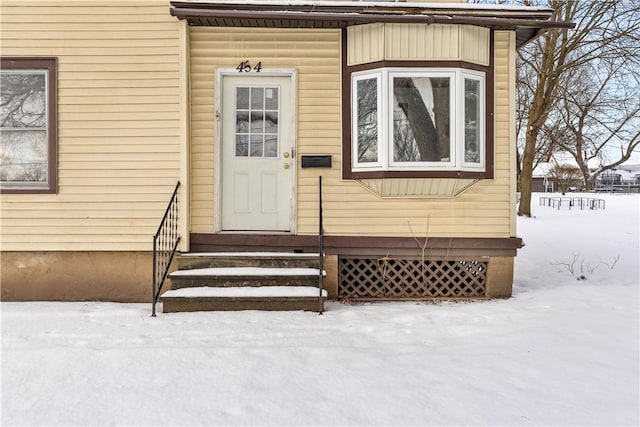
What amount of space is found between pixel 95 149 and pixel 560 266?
25.0 ft

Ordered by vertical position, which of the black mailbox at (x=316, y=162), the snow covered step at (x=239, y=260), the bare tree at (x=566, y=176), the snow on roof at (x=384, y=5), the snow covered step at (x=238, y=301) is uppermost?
the bare tree at (x=566, y=176)

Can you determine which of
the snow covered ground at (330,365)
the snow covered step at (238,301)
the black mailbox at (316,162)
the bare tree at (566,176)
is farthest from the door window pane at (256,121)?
the bare tree at (566,176)

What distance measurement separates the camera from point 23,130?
519cm

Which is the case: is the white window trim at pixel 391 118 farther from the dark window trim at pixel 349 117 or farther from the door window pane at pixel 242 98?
the door window pane at pixel 242 98

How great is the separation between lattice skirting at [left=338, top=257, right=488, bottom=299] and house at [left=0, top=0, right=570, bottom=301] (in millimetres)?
29

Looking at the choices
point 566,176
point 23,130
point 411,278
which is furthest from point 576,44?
point 566,176

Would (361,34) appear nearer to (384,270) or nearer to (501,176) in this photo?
(501,176)

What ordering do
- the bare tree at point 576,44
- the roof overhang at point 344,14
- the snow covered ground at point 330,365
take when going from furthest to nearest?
the bare tree at point 576,44
the roof overhang at point 344,14
the snow covered ground at point 330,365

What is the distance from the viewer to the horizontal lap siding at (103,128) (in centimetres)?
508

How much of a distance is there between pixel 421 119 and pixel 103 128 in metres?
4.08

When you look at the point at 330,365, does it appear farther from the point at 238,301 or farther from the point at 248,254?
the point at 248,254

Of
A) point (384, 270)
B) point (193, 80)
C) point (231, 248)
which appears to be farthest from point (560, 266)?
point (193, 80)

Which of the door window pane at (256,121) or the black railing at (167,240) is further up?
the door window pane at (256,121)

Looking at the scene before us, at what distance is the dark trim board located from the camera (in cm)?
514
